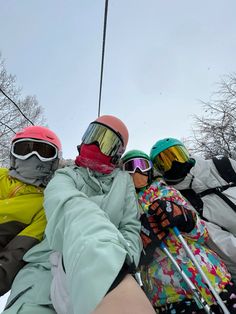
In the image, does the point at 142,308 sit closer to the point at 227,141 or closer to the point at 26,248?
the point at 26,248

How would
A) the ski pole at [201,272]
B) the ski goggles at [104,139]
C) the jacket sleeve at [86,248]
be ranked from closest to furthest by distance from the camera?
1. the jacket sleeve at [86,248]
2. the ski pole at [201,272]
3. the ski goggles at [104,139]

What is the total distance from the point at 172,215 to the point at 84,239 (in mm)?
996

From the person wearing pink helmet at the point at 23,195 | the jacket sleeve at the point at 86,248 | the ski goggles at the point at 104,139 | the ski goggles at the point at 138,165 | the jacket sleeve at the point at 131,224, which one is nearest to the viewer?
the jacket sleeve at the point at 86,248

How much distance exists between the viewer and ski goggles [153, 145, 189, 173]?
2435 millimetres

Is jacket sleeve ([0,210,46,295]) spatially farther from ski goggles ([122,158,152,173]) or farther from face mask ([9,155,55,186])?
ski goggles ([122,158,152,173])

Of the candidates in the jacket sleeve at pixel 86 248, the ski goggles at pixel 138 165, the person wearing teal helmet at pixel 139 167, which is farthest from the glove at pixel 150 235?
the jacket sleeve at pixel 86 248

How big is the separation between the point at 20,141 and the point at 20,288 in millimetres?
1322

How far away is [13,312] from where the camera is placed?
133 centimetres

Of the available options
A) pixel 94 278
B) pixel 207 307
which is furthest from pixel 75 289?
pixel 207 307

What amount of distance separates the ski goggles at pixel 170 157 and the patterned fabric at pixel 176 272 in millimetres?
446

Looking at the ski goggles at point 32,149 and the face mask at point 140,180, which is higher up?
the ski goggles at point 32,149

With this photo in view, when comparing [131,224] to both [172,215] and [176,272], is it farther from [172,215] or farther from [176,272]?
[176,272]

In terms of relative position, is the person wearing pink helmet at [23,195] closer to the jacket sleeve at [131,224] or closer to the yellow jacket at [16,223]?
the yellow jacket at [16,223]

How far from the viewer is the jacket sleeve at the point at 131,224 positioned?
65.0 inches
